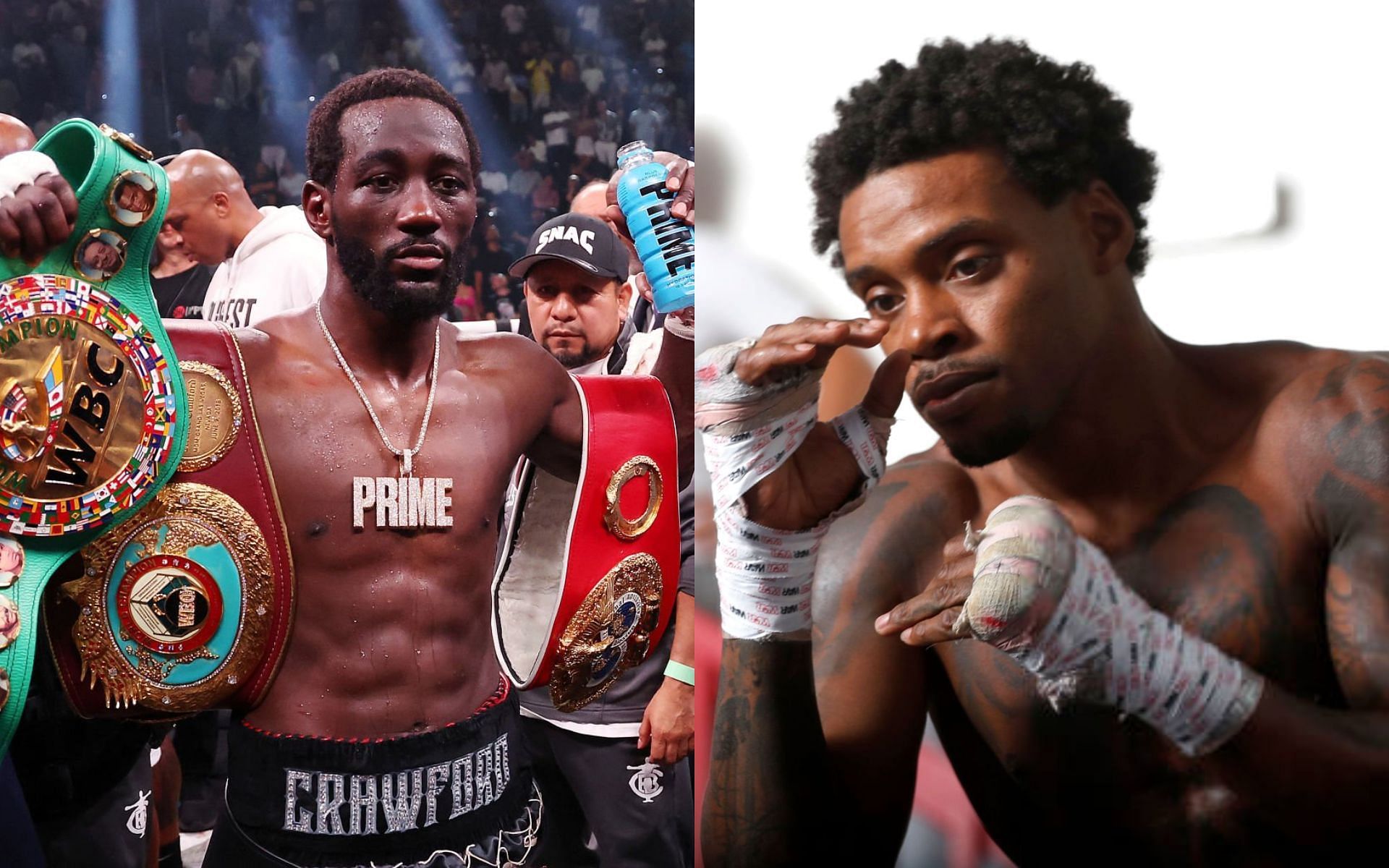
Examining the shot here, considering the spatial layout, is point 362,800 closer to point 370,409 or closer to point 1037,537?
point 370,409

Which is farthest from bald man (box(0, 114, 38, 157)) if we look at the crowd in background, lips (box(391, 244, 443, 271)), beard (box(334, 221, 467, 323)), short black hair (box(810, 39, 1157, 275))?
short black hair (box(810, 39, 1157, 275))

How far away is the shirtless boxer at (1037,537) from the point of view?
1.54 meters

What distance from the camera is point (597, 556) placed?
79.0 inches

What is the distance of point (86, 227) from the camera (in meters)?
1.80

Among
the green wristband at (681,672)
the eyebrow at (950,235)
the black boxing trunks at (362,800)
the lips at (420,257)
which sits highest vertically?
the eyebrow at (950,235)

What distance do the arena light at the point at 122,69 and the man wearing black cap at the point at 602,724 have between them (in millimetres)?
681

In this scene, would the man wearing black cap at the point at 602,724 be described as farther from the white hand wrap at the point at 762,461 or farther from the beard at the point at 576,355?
the white hand wrap at the point at 762,461

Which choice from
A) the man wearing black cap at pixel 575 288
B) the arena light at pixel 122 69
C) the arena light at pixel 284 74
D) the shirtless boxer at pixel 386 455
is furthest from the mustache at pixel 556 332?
the arena light at pixel 122 69

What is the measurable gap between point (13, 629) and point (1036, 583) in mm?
1507

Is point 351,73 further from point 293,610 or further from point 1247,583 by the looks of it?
point 1247,583

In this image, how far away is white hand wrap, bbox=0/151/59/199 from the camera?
5.75 feet

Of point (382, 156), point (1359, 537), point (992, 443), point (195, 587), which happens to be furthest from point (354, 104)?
point (1359, 537)

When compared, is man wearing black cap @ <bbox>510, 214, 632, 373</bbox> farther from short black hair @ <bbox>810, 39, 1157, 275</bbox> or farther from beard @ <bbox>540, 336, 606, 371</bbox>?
short black hair @ <bbox>810, 39, 1157, 275</bbox>

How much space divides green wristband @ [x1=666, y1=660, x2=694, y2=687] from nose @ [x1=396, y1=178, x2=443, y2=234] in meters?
0.87
